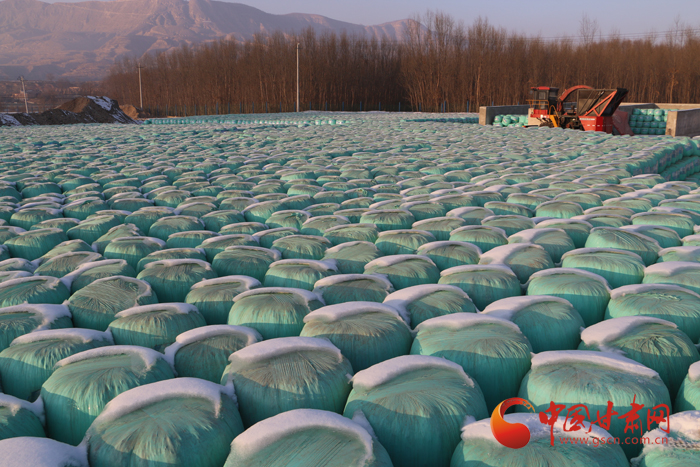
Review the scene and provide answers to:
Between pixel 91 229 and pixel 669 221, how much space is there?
3.36 m

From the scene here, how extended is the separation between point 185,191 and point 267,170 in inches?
51.0

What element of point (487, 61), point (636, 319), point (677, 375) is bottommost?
point (677, 375)

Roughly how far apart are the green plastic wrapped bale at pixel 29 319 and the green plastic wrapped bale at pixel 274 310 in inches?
22.0

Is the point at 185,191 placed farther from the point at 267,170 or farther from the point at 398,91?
the point at 398,91

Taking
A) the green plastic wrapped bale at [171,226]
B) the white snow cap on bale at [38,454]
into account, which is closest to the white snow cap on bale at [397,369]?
the white snow cap on bale at [38,454]

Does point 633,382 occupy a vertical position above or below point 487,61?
below

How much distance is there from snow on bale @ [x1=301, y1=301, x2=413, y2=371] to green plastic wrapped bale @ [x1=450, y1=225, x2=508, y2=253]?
1104mm

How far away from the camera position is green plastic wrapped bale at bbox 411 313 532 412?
1.31 metres

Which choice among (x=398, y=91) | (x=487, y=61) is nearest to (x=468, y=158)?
(x=487, y=61)

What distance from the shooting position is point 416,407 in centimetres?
111

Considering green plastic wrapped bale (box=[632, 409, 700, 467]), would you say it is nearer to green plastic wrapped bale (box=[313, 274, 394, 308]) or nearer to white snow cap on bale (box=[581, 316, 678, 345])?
white snow cap on bale (box=[581, 316, 678, 345])

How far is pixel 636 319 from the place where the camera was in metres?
1.47

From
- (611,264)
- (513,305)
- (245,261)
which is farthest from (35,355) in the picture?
(611,264)

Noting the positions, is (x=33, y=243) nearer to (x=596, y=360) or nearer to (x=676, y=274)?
(x=596, y=360)
